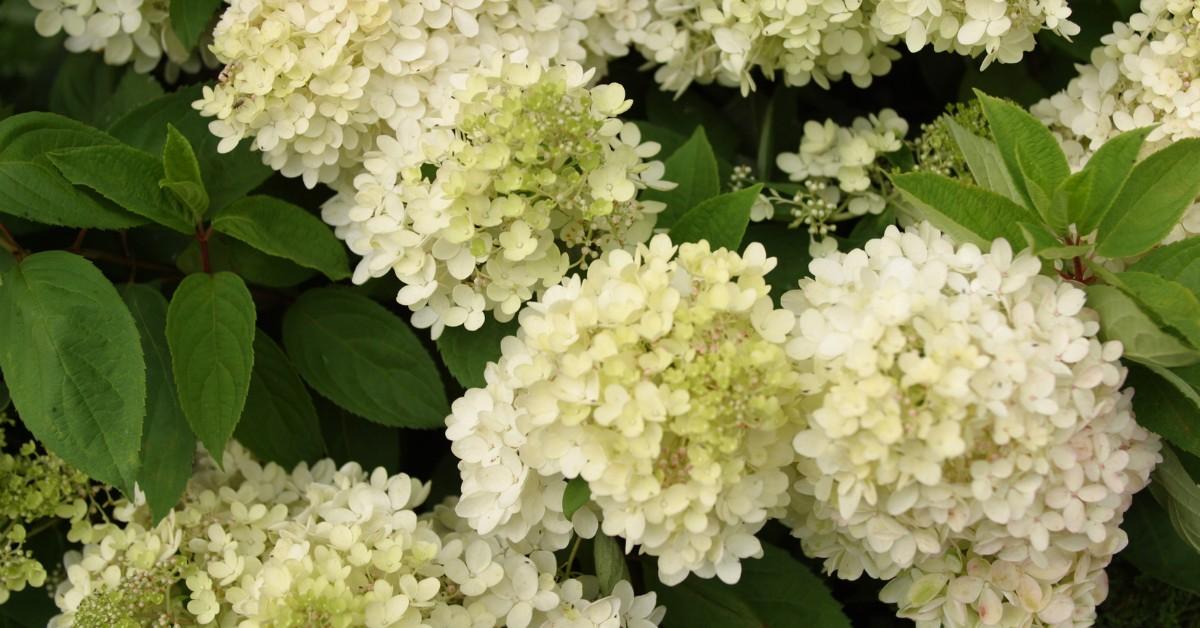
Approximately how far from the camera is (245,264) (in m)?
1.40

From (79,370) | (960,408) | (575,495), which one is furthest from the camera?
(79,370)

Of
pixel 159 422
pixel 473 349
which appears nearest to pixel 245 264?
pixel 159 422

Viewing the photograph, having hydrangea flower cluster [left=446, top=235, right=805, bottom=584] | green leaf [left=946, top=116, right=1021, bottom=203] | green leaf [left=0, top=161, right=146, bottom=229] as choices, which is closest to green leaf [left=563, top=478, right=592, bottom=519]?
hydrangea flower cluster [left=446, top=235, right=805, bottom=584]

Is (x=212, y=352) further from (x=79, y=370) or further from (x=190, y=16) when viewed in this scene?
(x=190, y=16)

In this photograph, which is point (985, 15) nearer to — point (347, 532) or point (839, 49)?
point (839, 49)

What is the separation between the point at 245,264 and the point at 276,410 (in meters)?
0.19

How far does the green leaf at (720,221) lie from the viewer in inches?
45.6

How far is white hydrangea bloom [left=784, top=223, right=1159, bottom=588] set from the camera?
92cm

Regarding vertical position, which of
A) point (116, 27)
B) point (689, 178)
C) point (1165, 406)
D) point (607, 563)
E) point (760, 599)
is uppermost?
point (116, 27)

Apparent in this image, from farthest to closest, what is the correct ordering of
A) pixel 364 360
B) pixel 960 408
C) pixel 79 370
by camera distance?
pixel 364 360, pixel 79 370, pixel 960 408

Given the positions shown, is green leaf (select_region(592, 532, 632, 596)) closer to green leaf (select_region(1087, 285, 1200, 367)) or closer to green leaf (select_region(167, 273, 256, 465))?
green leaf (select_region(167, 273, 256, 465))

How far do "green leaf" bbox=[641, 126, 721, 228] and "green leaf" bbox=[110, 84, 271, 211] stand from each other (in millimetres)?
500

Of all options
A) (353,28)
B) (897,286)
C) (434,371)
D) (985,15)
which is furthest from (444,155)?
(985,15)

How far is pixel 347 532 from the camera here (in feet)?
3.77
